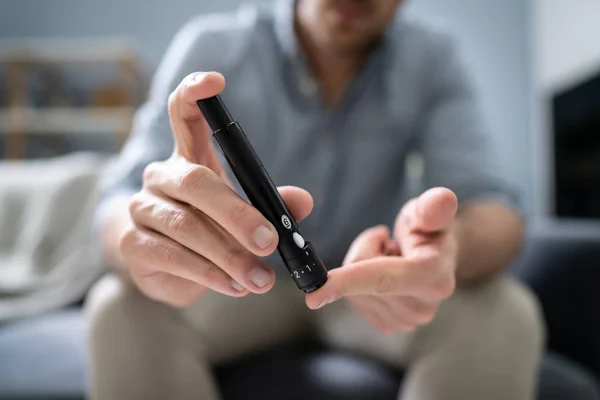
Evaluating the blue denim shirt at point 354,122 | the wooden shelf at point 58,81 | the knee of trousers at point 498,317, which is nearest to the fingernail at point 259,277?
the blue denim shirt at point 354,122

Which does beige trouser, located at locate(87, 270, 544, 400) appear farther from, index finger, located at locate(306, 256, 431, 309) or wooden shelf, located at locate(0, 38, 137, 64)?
wooden shelf, located at locate(0, 38, 137, 64)

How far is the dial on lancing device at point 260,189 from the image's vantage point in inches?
10.8

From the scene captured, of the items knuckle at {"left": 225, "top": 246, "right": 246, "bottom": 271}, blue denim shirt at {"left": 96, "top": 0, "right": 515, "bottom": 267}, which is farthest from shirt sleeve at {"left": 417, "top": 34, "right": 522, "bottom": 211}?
knuckle at {"left": 225, "top": 246, "right": 246, "bottom": 271}

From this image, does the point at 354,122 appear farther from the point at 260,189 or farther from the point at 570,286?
the point at 570,286

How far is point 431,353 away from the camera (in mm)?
454

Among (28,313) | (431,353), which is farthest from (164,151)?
(28,313)

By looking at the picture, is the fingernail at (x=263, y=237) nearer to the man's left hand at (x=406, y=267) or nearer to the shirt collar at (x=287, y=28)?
the man's left hand at (x=406, y=267)

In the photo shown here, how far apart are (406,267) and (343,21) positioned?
0.26 metres

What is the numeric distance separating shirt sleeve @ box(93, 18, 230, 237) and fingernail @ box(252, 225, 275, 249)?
0.29 feet

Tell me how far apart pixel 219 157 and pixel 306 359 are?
331 mm

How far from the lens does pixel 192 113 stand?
28cm

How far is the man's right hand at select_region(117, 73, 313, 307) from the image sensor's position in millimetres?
271

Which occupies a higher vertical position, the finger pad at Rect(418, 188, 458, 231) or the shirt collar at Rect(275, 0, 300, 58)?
the shirt collar at Rect(275, 0, 300, 58)

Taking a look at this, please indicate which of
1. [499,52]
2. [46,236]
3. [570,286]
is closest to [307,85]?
[570,286]
